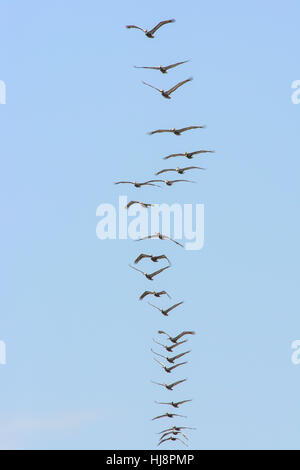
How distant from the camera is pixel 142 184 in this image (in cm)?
17138

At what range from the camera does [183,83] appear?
158 m

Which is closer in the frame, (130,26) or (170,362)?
(130,26)
